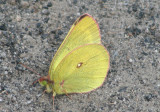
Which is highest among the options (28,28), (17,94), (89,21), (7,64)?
(89,21)

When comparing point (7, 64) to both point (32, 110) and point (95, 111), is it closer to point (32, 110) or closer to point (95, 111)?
point (32, 110)

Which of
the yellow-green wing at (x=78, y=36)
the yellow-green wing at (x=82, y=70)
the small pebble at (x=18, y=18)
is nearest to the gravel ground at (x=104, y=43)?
the small pebble at (x=18, y=18)

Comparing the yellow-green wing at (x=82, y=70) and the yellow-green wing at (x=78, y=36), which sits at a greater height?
the yellow-green wing at (x=78, y=36)

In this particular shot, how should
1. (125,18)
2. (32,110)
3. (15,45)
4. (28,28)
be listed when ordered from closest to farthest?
1. (32,110)
2. (15,45)
3. (28,28)
4. (125,18)

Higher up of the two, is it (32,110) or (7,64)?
(7,64)

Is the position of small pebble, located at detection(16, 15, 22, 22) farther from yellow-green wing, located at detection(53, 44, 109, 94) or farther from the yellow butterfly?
yellow-green wing, located at detection(53, 44, 109, 94)

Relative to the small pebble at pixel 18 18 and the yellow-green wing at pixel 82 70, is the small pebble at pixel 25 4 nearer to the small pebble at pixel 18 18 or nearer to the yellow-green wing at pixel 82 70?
the small pebble at pixel 18 18

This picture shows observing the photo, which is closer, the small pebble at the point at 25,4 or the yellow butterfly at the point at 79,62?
the yellow butterfly at the point at 79,62

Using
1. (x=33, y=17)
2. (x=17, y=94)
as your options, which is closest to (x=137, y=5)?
(x=33, y=17)
